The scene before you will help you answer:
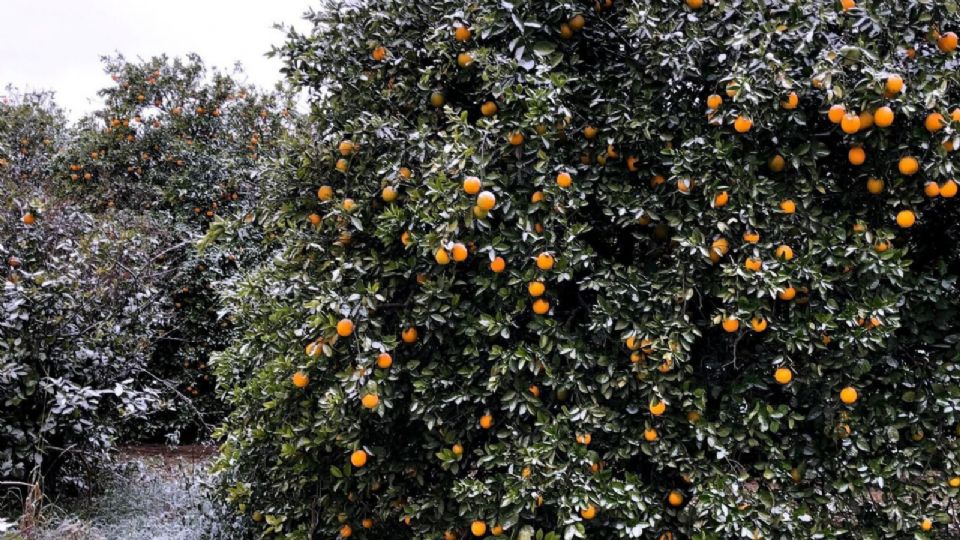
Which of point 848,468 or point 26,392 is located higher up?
point 26,392

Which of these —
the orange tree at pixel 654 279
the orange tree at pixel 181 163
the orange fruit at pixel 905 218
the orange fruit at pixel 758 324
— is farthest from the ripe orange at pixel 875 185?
the orange tree at pixel 181 163

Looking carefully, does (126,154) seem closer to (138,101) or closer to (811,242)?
(138,101)

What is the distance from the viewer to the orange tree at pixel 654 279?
2.35m

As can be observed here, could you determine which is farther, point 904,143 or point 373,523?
point 373,523

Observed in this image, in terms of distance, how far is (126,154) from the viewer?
7742 mm

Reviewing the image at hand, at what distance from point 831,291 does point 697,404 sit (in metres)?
0.62

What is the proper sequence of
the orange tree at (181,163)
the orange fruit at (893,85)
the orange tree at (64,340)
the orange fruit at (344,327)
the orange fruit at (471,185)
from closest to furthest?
the orange fruit at (893,85) → the orange fruit at (471,185) → the orange fruit at (344,327) → the orange tree at (64,340) → the orange tree at (181,163)

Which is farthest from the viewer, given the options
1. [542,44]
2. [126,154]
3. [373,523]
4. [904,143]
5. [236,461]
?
[126,154]

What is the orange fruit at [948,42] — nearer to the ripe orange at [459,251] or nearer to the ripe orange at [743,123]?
the ripe orange at [743,123]

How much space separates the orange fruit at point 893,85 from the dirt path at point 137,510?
3794mm

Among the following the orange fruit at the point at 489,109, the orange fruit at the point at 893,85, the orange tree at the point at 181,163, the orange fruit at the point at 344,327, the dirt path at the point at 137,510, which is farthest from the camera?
the orange tree at the point at 181,163

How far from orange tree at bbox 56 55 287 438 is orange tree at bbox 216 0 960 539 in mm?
4803

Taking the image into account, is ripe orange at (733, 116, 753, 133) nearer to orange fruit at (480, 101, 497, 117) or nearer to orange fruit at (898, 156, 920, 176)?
orange fruit at (898, 156, 920, 176)

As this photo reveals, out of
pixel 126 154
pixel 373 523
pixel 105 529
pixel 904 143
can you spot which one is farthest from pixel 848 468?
pixel 126 154
